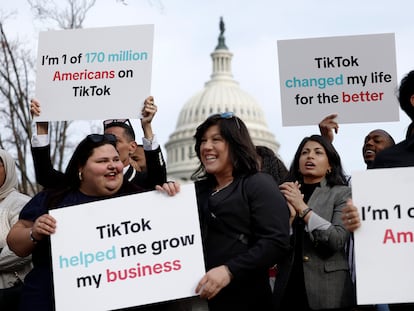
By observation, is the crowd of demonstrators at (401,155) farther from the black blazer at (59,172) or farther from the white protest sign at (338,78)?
the white protest sign at (338,78)

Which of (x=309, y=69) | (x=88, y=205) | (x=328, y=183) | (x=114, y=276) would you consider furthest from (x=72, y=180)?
(x=309, y=69)

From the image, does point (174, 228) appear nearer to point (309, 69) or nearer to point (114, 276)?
point (114, 276)

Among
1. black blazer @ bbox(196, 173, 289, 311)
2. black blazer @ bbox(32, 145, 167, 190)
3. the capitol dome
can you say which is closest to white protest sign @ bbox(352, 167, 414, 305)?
black blazer @ bbox(196, 173, 289, 311)

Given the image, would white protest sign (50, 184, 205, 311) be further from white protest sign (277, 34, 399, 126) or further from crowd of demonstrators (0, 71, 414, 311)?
white protest sign (277, 34, 399, 126)

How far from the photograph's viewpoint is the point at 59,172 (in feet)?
19.5

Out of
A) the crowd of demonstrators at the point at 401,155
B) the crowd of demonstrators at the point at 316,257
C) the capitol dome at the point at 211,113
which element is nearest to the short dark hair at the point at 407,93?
the crowd of demonstrators at the point at 401,155

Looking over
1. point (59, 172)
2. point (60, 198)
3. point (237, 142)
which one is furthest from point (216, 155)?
point (59, 172)

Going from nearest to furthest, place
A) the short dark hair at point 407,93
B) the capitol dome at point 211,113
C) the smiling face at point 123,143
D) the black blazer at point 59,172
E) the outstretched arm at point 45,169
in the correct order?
1. the short dark hair at point 407,93
2. the black blazer at point 59,172
3. the outstretched arm at point 45,169
4. the smiling face at point 123,143
5. the capitol dome at point 211,113

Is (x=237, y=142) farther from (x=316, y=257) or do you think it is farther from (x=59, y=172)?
(x=59, y=172)

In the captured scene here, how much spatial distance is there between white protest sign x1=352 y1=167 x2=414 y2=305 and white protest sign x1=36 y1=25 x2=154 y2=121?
185cm

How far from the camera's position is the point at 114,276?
5.12 m

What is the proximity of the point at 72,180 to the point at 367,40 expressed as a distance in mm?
2723

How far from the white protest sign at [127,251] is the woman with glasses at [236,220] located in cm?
Result: 14

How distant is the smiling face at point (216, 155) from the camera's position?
531 centimetres
